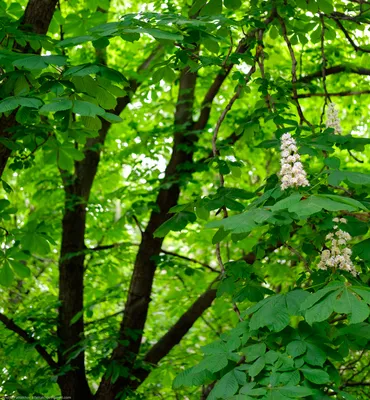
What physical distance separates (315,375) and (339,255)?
54 centimetres

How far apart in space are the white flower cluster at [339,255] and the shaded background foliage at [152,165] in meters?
0.09

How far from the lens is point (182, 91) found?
5.68 metres

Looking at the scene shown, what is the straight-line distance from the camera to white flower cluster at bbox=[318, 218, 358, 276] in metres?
2.43

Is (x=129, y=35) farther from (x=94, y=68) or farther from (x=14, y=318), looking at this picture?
(x=14, y=318)

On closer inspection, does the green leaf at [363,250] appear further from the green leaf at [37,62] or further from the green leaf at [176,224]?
the green leaf at [37,62]

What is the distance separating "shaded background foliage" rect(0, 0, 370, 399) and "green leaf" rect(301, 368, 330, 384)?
13 mm

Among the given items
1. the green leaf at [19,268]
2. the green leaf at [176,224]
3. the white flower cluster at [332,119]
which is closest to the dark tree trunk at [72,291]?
the green leaf at [19,268]

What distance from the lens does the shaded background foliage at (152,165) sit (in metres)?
2.84

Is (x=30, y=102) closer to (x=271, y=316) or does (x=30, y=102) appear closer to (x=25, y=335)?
(x=271, y=316)

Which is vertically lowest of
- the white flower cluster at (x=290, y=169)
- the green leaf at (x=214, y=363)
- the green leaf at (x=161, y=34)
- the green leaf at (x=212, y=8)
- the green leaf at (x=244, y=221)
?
the green leaf at (x=214, y=363)

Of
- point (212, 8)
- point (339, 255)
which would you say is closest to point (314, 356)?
point (339, 255)

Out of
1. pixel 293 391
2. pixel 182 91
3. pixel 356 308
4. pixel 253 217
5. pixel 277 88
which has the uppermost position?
pixel 182 91

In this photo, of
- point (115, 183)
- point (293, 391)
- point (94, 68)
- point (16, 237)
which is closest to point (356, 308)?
point (293, 391)

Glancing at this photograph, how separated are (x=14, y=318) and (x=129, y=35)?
3359mm
